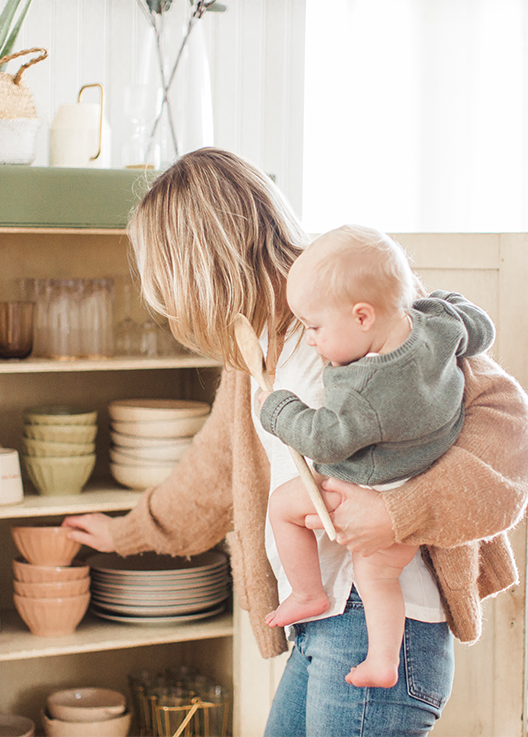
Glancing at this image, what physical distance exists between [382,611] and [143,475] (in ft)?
3.34

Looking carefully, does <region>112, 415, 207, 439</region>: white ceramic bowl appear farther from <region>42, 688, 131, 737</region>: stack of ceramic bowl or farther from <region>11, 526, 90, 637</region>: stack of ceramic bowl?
<region>42, 688, 131, 737</region>: stack of ceramic bowl

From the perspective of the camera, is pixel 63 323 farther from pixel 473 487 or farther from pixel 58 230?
pixel 473 487

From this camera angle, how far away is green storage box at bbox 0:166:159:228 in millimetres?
1628

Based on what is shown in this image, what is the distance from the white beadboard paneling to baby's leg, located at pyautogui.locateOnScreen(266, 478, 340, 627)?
128 cm

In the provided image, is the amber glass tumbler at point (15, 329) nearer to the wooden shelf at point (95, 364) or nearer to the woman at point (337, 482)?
the wooden shelf at point (95, 364)

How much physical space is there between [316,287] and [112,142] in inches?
51.2

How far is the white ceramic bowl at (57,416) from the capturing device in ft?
6.26

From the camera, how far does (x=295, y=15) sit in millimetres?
2332

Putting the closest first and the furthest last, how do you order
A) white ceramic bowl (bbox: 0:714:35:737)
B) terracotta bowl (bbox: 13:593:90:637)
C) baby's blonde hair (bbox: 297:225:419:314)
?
baby's blonde hair (bbox: 297:225:419:314) < terracotta bowl (bbox: 13:593:90:637) < white ceramic bowl (bbox: 0:714:35:737)

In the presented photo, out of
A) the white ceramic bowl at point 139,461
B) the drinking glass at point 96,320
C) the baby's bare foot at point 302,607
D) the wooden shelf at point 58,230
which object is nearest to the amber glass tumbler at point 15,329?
the drinking glass at point 96,320

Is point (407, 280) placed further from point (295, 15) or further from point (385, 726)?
point (295, 15)

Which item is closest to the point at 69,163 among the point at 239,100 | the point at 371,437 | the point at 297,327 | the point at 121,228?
the point at 121,228

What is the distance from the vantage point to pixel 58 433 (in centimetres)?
190

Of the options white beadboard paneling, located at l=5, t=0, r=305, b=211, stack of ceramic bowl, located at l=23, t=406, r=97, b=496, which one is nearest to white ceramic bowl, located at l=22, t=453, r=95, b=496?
stack of ceramic bowl, located at l=23, t=406, r=97, b=496
